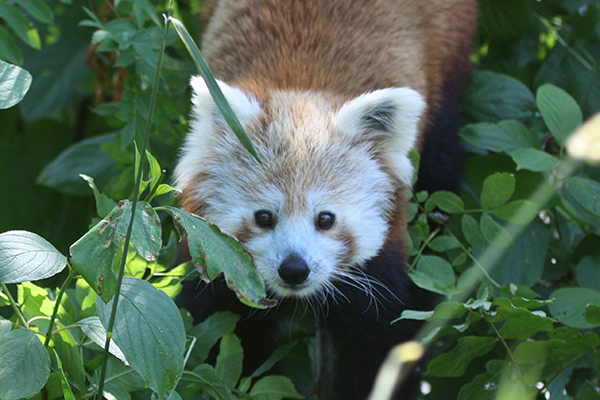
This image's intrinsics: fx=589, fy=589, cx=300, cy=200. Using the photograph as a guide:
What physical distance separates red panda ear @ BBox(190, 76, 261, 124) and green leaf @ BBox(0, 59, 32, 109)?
1.98ft

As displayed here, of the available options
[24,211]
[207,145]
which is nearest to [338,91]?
[207,145]

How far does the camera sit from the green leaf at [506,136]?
6.82ft

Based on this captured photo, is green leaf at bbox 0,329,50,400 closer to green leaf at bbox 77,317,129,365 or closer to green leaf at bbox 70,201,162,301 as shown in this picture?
A: green leaf at bbox 77,317,129,365

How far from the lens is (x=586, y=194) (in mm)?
Answer: 1910

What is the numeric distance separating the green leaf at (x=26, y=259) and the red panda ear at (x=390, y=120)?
1.10 metres

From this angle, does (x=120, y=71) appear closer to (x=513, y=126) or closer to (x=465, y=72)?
(x=465, y=72)

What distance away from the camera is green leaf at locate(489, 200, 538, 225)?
1.85 m

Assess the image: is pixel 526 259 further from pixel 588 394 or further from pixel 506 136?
pixel 588 394

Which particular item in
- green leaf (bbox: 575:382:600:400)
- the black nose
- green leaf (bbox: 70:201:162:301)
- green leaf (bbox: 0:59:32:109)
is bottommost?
green leaf (bbox: 575:382:600:400)

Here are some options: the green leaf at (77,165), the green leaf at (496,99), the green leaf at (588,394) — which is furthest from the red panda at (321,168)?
the green leaf at (77,165)

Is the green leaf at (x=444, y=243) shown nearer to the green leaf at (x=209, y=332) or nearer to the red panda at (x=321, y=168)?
the red panda at (x=321, y=168)

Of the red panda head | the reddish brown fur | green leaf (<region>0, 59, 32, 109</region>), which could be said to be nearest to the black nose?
the red panda head

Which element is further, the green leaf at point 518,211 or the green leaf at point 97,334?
the green leaf at point 518,211

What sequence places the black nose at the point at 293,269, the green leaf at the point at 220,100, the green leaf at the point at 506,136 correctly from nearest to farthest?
the green leaf at the point at 220,100
the black nose at the point at 293,269
the green leaf at the point at 506,136
